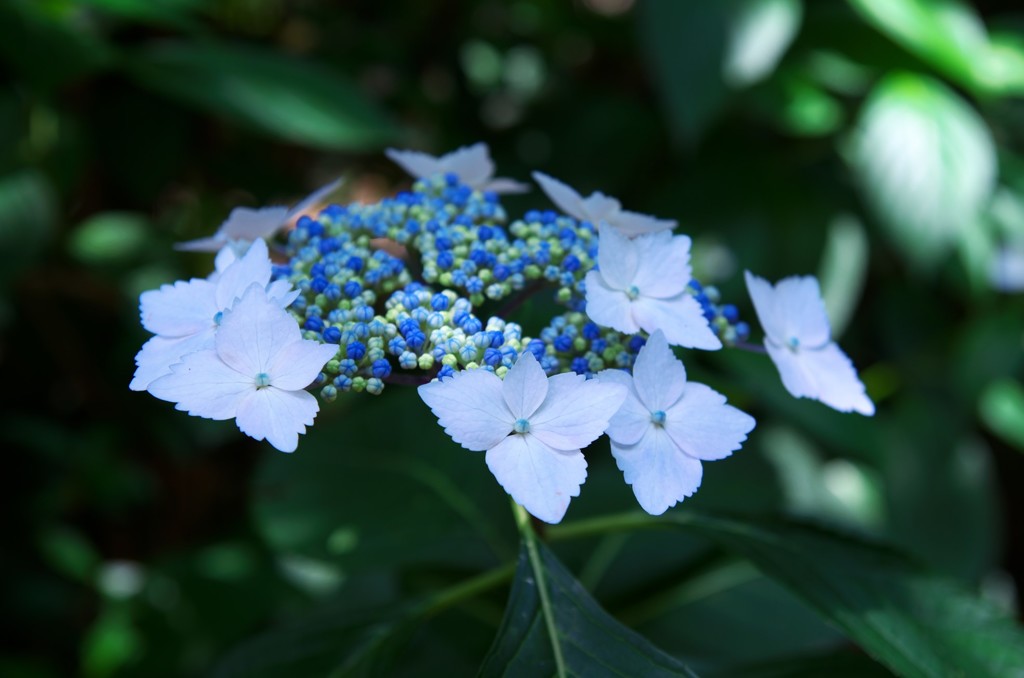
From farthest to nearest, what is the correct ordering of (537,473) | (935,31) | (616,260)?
1. (935,31)
2. (616,260)
3. (537,473)

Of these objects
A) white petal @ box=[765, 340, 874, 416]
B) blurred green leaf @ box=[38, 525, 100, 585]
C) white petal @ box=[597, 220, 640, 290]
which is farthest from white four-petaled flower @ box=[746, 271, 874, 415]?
blurred green leaf @ box=[38, 525, 100, 585]

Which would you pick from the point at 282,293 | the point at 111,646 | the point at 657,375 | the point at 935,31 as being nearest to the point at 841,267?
the point at 935,31

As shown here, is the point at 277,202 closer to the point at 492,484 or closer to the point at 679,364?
the point at 492,484

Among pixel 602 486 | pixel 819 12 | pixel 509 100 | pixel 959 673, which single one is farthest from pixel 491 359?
pixel 509 100

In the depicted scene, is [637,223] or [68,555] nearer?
[637,223]

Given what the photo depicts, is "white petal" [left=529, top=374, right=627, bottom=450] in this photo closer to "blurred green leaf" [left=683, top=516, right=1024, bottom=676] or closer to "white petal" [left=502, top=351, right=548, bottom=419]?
"white petal" [left=502, top=351, right=548, bottom=419]

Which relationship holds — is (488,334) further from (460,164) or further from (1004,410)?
(1004,410)

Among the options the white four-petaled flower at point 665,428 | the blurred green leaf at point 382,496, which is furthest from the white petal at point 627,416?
the blurred green leaf at point 382,496
